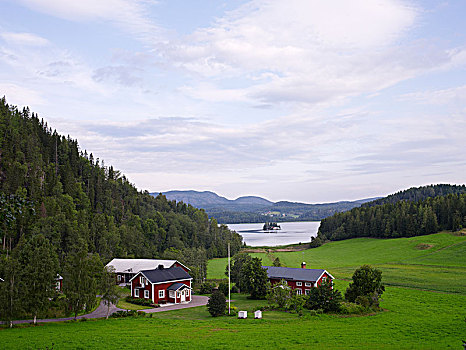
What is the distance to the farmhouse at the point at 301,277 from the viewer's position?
4881 cm

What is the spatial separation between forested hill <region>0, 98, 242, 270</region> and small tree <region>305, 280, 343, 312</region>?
1204 inches

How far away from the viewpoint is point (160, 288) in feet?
157

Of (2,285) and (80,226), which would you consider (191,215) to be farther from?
(2,285)

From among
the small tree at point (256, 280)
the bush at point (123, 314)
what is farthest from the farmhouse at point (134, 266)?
the bush at point (123, 314)

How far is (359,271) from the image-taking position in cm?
4031

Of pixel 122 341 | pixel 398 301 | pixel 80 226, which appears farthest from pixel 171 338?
pixel 80 226

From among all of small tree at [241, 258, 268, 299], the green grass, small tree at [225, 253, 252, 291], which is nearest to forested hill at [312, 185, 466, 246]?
small tree at [225, 253, 252, 291]

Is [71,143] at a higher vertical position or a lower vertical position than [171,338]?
higher

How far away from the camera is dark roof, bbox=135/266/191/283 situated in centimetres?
4800

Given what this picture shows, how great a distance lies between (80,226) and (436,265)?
67237mm

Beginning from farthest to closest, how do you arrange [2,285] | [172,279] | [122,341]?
[172,279]
[2,285]
[122,341]

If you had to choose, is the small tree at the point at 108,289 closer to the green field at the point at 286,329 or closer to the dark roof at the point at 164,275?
the green field at the point at 286,329

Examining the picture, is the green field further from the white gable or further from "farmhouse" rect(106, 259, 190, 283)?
the white gable

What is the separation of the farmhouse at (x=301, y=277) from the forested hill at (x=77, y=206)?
21.6m
